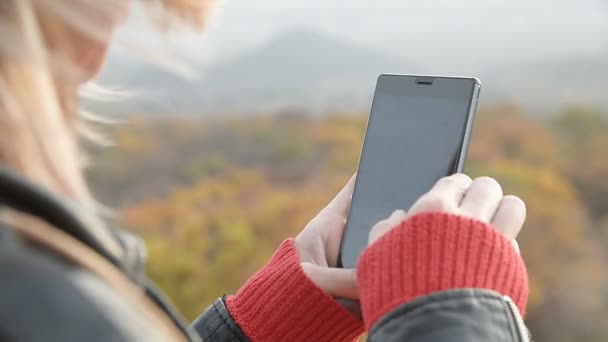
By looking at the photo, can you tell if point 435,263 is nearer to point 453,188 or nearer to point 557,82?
point 453,188

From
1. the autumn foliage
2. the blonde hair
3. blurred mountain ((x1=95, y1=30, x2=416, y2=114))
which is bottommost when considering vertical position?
the autumn foliage

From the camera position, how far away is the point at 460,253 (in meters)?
0.49

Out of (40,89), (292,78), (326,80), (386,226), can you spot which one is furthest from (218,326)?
(326,80)

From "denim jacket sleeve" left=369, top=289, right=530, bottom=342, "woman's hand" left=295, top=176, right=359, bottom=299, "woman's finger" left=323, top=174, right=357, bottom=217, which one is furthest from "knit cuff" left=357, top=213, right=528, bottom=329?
"woman's finger" left=323, top=174, right=357, bottom=217

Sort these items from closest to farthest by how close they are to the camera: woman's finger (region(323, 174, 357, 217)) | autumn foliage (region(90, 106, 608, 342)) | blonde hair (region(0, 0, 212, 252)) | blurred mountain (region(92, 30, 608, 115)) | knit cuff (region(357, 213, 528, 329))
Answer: blonde hair (region(0, 0, 212, 252)) < knit cuff (region(357, 213, 528, 329)) < woman's finger (region(323, 174, 357, 217)) < autumn foliage (region(90, 106, 608, 342)) < blurred mountain (region(92, 30, 608, 115))

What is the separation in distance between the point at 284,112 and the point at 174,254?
0.99 metres

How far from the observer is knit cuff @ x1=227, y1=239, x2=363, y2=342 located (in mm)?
637

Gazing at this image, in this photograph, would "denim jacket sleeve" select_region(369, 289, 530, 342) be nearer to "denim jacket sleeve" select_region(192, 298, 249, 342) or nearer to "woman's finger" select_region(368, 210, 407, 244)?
"woman's finger" select_region(368, 210, 407, 244)

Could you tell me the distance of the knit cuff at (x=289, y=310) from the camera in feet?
2.09

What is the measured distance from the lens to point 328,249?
28.2 inches

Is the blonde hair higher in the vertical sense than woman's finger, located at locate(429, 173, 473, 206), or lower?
higher

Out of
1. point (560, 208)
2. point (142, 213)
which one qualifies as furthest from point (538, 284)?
point (142, 213)

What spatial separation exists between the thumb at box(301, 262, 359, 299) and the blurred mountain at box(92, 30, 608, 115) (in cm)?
313

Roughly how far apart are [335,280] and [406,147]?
157 mm
